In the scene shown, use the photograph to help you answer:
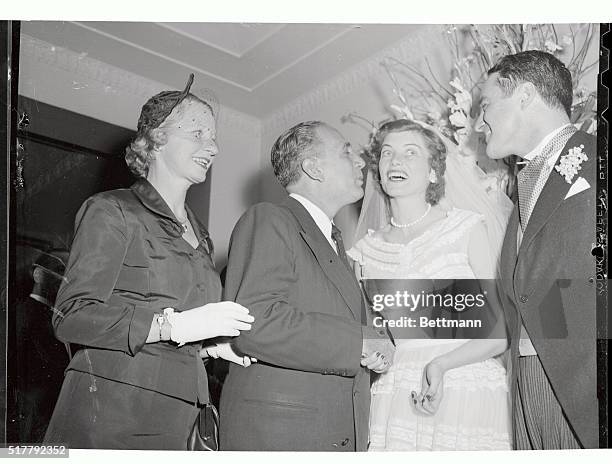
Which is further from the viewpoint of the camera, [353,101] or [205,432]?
[353,101]

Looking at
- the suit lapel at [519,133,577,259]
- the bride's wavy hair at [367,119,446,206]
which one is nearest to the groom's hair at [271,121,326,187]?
the bride's wavy hair at [367,119,446,206]

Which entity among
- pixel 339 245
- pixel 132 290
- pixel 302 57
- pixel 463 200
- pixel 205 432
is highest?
pixel 302 57

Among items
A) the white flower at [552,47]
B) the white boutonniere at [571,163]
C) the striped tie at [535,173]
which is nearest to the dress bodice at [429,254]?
the striped tie at [535,173]

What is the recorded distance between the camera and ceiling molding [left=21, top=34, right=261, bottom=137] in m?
1.75

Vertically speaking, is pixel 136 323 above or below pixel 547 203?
below

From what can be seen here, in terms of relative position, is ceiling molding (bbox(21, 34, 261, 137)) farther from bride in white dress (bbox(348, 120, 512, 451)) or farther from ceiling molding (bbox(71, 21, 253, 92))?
bride in white dress (bbox(348, 120, 512, 451))

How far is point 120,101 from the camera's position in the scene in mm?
1756

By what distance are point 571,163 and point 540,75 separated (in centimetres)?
22

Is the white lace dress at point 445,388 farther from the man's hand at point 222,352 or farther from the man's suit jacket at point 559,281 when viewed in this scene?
the man's hand at point 222,352

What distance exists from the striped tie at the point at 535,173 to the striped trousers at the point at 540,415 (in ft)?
1.19

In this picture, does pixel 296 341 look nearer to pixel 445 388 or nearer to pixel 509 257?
pixel 445 388

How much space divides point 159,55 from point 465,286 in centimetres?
87

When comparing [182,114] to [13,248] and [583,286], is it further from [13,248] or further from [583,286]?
[583,286]

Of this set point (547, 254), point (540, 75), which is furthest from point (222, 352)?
point (540, 75)
